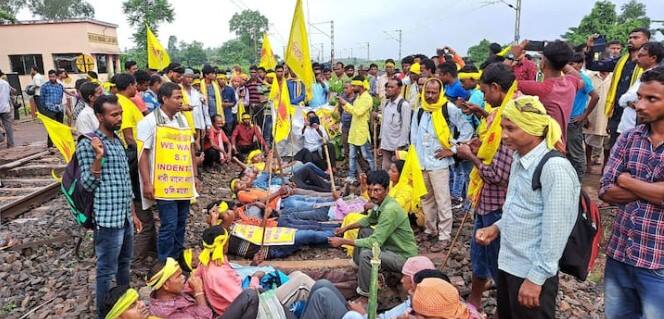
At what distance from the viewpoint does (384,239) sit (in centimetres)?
405

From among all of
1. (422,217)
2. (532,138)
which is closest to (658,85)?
(532,138)

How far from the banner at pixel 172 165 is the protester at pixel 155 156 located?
0.06m

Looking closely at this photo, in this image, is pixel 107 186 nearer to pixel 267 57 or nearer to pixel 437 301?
pixel 437 301

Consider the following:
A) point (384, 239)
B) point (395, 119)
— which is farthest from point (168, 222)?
point (395, 119)

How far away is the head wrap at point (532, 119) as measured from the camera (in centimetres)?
236

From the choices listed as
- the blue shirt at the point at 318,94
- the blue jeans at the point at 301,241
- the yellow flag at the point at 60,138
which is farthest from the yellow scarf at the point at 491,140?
the blue shirt at the point at 318,94

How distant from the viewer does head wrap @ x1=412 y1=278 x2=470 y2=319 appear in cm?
257

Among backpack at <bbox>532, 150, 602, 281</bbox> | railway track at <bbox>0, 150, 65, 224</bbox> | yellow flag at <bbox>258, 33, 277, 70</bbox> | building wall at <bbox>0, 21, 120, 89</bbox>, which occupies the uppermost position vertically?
building wall at <bbox>0, 21, 120, 89</bbox>

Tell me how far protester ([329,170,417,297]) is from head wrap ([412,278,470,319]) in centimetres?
138

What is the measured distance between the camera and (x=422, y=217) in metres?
5.84

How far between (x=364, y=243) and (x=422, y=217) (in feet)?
6.50

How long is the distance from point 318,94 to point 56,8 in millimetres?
70641

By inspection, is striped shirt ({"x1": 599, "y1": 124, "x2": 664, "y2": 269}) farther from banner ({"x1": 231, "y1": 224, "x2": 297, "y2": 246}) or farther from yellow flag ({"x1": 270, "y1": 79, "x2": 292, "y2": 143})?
yellow flag ({"x1": 270, "y1": 79, "x2": 292, "y2": 143})

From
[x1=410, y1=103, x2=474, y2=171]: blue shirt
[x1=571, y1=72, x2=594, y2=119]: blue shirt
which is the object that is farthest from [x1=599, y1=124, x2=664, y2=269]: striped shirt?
[x1=571, y1=72, x2=594, y2=119]: blue shirt
